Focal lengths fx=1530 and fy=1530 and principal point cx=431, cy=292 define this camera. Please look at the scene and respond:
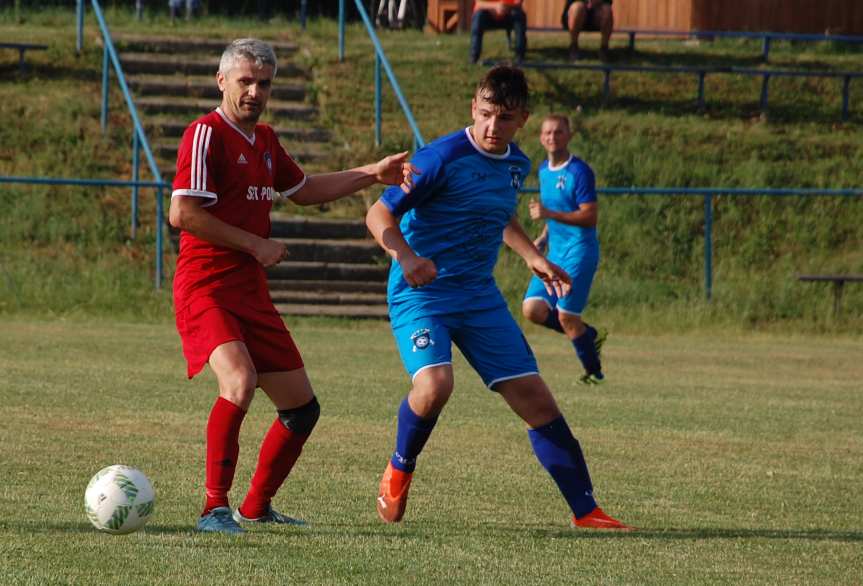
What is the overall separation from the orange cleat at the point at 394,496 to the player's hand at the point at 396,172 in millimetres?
1173

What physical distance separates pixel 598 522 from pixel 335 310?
1168 centimetres

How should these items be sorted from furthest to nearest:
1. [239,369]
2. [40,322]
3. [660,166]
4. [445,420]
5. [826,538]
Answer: [660,166] → [40,322] → [445,420] → [826,538] → [239,369]

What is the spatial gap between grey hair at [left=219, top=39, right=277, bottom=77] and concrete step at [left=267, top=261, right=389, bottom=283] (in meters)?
12.5

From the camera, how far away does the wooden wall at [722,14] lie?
27.0 metres

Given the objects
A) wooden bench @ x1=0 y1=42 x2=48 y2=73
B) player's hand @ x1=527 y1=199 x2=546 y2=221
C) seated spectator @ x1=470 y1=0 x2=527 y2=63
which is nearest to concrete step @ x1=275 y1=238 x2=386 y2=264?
seated spectator @ x1=470 y1=0 x2=527 y2=63

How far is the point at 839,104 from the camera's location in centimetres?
2442

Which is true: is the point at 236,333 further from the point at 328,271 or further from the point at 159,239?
the point at 328,271

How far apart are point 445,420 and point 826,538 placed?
3965mm

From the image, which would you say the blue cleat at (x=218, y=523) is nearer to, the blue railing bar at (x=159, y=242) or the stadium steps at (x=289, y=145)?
the stadium steps at (x=289, y=145)

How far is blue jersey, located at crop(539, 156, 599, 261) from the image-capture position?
11859 mm

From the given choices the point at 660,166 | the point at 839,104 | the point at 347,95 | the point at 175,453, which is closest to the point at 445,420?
the point at 175,453

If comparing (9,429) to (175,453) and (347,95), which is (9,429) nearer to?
(175,453)

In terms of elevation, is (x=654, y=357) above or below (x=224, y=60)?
below

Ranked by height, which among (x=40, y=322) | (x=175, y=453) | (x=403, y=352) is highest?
(x=403, y=352)
